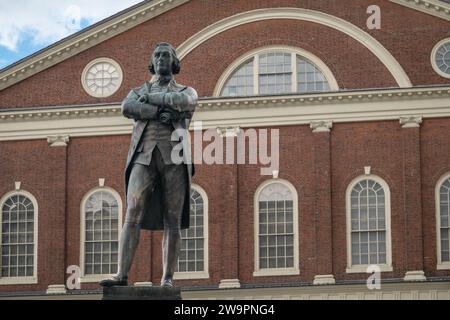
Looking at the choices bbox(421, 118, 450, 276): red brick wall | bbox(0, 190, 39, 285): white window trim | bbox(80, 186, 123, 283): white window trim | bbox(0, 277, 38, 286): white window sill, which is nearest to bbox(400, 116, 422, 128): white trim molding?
bbox(421, 118, 450, 276): red brick wall

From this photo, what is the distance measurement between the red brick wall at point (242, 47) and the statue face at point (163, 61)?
99.6ft

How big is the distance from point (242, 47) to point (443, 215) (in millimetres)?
9320

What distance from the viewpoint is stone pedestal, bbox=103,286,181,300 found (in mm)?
13086

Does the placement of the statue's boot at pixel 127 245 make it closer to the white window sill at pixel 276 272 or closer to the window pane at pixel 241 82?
the white window sill at pixel 276 272

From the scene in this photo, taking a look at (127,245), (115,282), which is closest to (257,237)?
(127,245)

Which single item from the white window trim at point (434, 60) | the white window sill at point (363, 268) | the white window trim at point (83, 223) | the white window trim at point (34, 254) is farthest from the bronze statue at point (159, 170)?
the white window trim at point (34, 254)

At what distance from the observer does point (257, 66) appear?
45.5 m

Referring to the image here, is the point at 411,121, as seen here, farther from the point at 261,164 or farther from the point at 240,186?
the point at 240,186

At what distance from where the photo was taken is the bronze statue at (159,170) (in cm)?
1389

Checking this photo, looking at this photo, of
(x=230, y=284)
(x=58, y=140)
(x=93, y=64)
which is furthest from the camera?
(x=58, y=140)

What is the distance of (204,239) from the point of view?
45.1 metres
